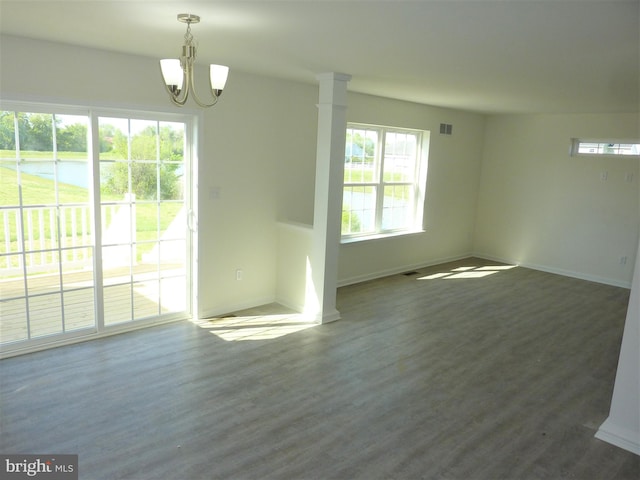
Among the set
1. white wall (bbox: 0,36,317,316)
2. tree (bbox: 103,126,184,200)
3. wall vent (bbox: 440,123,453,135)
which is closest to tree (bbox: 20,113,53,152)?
white wall (bbox: 0,36,317,316)

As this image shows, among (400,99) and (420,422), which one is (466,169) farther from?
(420,422)

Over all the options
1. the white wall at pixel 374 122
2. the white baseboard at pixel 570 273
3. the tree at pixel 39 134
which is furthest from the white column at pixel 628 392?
the white baseboard at pixel 570 273

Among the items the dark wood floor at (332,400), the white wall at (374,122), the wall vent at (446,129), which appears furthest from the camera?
the wall vent at (446,129)

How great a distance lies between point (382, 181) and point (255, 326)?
3.06 metres

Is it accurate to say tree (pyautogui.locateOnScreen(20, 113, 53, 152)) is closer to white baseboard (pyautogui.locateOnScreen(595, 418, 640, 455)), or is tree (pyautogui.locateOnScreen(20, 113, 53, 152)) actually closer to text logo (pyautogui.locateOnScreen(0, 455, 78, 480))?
text logo (pyautogui.locateOnScreen(0, 455, 78, 480))

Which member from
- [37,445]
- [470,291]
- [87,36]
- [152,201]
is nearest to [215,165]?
[152,201]

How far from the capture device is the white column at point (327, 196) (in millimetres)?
4707

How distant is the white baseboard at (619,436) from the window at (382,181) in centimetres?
387

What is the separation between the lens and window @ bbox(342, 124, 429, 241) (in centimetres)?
650

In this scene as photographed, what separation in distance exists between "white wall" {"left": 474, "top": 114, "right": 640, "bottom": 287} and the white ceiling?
8.34 ft

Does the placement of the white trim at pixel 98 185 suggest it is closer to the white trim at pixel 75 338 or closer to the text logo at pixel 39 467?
the white trim at pixel 75 338

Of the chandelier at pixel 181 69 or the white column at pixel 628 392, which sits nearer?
the chandelier at pixel 181 69

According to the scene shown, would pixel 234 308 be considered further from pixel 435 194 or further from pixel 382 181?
pixel 435 194

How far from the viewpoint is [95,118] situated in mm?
4098
